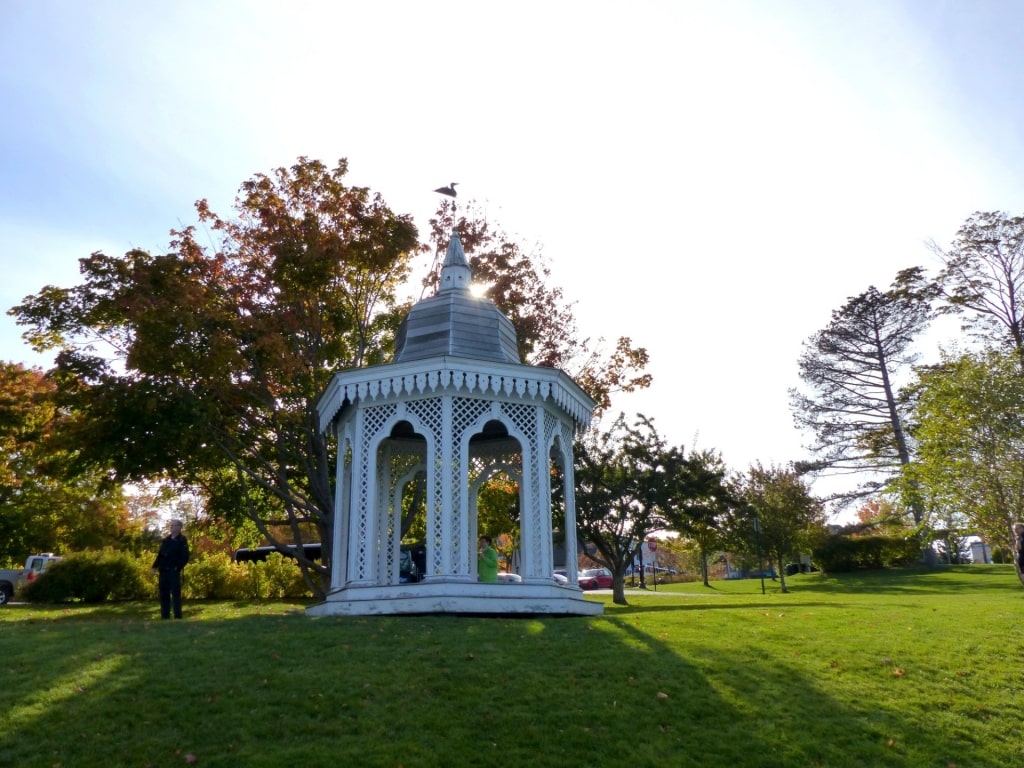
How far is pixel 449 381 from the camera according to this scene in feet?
42.1

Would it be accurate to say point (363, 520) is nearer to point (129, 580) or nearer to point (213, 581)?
point (129, 580)

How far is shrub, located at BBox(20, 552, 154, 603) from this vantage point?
22.8 m

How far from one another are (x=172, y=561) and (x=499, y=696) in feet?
28.7

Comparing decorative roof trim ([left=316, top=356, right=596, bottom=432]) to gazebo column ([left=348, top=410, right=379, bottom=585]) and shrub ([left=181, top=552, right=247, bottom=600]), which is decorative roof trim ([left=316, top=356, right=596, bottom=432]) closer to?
gazebo column ([left=348, top=410, right=379, bottom=585])

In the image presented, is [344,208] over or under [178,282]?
over

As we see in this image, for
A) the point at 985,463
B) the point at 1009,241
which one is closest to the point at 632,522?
the point at 985,463

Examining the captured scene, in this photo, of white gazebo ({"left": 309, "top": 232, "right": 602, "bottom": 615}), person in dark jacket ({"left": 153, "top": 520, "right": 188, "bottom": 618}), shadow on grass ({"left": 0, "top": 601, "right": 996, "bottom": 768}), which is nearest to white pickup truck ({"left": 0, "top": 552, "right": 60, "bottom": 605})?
person in dark jacket ({"left": 153, "top": 520, "right": 188, "bottom": 618})

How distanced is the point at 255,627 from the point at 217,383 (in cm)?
778

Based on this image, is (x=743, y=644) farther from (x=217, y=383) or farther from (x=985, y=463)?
(x=985, y=463)

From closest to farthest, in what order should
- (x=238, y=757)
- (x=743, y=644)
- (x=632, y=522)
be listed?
(x=238, y=757) < (x=743, y=644) < (x=632, y=522)

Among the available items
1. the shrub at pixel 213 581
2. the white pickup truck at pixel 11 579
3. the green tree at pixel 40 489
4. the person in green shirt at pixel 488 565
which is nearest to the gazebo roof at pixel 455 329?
the person in green shirt at pixel 488 565

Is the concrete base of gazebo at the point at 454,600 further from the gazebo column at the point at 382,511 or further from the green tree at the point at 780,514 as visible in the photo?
the green tree at the point at 780,514

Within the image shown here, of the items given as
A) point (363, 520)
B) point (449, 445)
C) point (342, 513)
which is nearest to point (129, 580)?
point (342, 513)

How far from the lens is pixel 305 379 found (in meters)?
19.0
